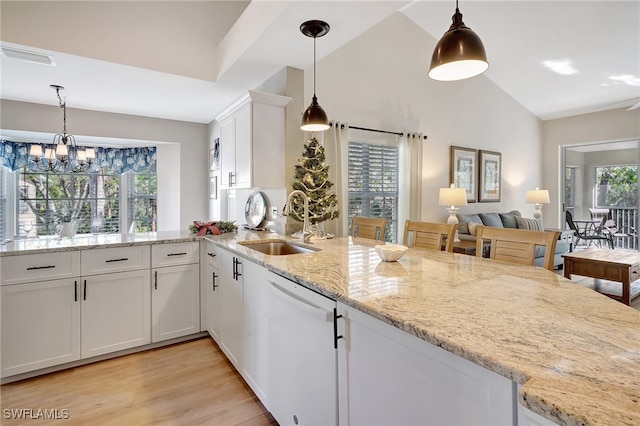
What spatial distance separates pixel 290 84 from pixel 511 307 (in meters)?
2.73

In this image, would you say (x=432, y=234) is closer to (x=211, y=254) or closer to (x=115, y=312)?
(x=211, y=254)

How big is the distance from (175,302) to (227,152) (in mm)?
1560

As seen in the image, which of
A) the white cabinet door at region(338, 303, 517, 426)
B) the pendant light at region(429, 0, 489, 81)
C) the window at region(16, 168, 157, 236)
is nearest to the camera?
the white cabinet door at region(338, 303, 517, 426)

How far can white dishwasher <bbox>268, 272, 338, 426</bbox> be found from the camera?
1344 mm

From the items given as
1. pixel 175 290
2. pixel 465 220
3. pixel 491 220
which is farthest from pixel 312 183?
pixel 491 220

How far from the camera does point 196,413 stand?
200cm

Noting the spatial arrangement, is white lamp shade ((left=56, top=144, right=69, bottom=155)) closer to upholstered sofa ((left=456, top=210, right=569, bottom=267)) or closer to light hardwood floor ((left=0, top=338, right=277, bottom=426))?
light hardwood floor ((left=0, top=338, right=277, bottom=426))

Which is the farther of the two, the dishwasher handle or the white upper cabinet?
the white upper cabinet

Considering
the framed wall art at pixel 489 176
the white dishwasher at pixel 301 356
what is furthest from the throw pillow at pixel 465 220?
the white dishwasher at pixel 301 356

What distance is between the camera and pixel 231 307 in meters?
2.38

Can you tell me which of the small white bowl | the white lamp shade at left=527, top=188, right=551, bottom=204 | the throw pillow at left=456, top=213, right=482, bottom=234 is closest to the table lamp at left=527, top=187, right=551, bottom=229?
the white lamp shade at left=527, top=188, right=551, bottom=204

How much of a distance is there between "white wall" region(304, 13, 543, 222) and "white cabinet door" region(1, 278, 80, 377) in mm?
2775

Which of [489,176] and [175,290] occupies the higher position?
[489,176]
